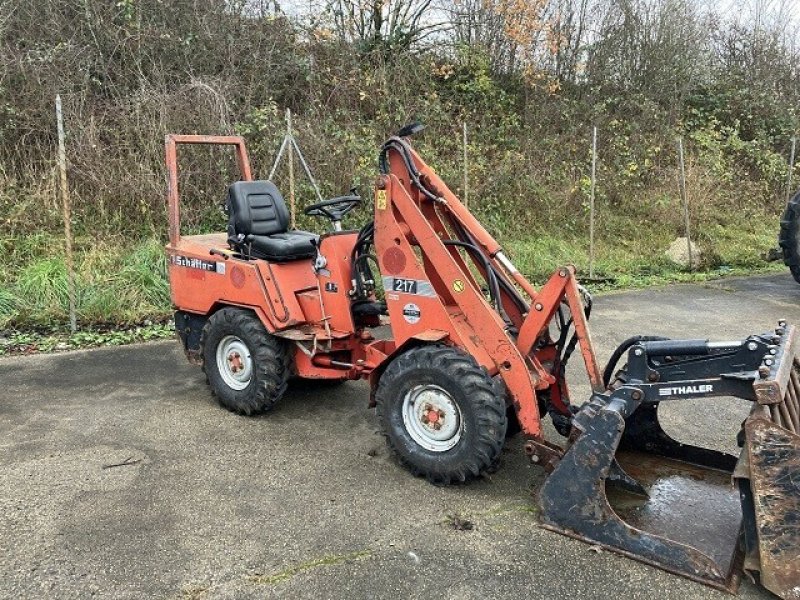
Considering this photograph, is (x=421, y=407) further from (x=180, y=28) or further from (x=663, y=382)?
(x=180, y=28)

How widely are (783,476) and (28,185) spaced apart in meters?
8.25

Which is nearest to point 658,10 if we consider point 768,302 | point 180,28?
point 768,302

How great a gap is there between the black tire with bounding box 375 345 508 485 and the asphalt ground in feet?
0.52

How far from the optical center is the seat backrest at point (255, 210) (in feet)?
15.2

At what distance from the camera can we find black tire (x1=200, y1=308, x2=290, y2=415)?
4.34 metres

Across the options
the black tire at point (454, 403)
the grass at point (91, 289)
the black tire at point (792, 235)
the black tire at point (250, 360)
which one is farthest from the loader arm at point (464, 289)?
the black tire at point (792, 235)

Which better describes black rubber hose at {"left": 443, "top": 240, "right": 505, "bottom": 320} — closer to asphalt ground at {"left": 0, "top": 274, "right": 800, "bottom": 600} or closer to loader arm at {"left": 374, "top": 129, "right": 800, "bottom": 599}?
loader arm at {"left": 374, "top": 129, "right": 800, "bottom": 599}

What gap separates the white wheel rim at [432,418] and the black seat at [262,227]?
1.37 meters

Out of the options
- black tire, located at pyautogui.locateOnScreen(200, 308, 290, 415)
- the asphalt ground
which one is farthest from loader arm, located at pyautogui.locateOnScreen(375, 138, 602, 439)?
black tire, located at pyautogui.locateOnScreen(200, 308, 290, 415)

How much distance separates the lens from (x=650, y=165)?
12320 mm

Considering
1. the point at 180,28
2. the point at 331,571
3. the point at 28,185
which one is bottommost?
the point at 331,571

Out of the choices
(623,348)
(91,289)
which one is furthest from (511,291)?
(91,289)

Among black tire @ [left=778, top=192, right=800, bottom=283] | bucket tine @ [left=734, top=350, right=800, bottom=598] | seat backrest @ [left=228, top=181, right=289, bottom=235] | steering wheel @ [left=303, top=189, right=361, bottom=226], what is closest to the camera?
bucket tine @ [left=734, top=350, right=800, bottom=598]

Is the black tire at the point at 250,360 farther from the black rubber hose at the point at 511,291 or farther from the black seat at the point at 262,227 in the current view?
the black rubber hose at the point at 511,291
